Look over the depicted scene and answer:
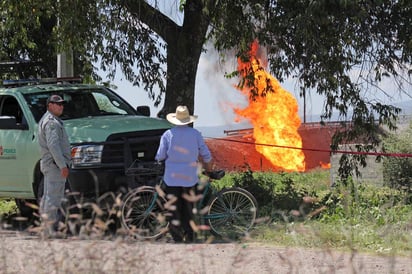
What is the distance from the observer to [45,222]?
4.26m

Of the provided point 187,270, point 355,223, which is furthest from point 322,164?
point 187,270

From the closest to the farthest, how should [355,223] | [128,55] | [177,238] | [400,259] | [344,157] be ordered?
[400,259], [177,238], [355,223], [344,157], [128,55]

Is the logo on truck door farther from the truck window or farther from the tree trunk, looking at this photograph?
the tree trunk

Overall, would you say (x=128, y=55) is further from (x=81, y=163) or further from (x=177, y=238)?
(x=177, y=238)

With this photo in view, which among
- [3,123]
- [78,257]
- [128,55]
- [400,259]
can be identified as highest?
[128,55]

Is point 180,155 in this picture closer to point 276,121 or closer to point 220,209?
point 220,209

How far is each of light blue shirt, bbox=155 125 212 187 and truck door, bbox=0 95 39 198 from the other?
2389mm

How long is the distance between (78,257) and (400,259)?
4139 millimetres

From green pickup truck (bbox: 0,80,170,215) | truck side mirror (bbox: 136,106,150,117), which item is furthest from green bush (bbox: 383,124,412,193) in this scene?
green pickup truck (bbox: 0,80,170,215)

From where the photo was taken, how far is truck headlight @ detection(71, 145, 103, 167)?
919 cm

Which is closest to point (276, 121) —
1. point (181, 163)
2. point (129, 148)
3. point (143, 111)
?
Result: point (143, 111)

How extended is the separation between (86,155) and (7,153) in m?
1.70

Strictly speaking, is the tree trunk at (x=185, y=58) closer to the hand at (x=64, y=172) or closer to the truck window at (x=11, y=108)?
the truck window at (x=11, y=108)

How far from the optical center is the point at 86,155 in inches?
363
